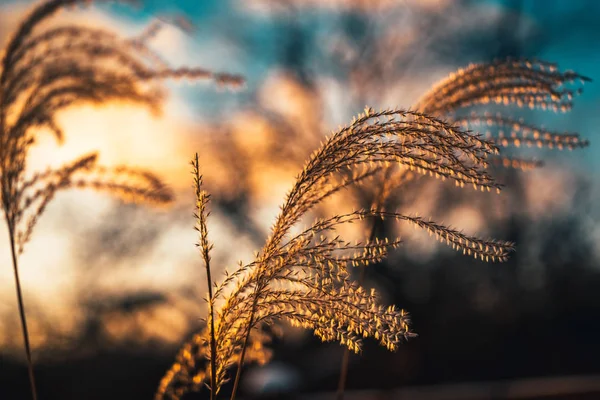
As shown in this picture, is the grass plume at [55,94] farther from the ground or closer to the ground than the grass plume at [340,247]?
farther from the ground

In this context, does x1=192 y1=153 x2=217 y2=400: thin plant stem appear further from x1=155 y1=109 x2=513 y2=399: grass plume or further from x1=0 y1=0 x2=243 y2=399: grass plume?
x1=0 y1=0 x2=243 y2=399: grass plume

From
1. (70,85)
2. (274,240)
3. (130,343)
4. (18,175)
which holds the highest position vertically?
(130,343)

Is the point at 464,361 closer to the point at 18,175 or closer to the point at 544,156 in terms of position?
the point at 544,156

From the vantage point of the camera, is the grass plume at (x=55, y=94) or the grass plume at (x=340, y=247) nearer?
the grass plume at (x=340, y=247)

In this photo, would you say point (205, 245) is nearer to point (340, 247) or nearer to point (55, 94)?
point (340, 247)

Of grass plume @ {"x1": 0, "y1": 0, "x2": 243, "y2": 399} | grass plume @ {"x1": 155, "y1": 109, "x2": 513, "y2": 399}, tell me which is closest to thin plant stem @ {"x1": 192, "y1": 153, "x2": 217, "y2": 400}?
grass plume @ {"x1": 155, "y1": 109, "x2": 513, "y2": 399}

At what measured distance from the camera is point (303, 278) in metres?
1.29

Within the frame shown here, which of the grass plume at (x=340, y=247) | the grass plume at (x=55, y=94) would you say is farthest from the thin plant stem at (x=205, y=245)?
the grass plume at (x=55, y=94)

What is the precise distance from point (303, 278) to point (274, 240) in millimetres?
110

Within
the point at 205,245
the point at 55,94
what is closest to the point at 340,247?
the point at 205,245

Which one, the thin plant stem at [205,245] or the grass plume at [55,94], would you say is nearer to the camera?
the thin plant stem at [205,245]

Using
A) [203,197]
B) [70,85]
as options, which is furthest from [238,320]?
[70,85]

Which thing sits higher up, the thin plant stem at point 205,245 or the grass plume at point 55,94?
the grass plume at point 55,94

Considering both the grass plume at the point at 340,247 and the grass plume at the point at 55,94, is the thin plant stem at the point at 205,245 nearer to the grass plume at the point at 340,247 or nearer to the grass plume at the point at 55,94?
the grass plume at the point at 340,247
